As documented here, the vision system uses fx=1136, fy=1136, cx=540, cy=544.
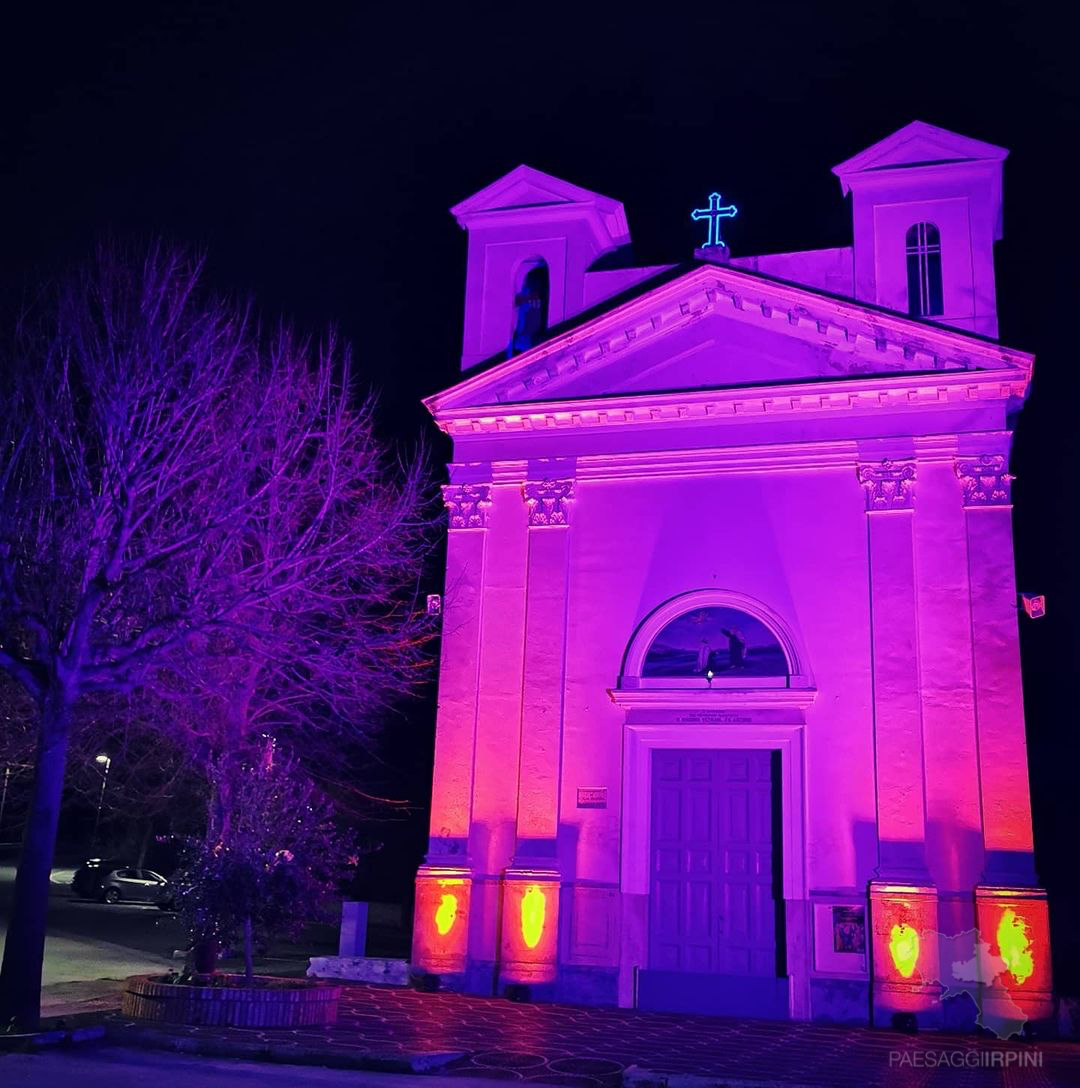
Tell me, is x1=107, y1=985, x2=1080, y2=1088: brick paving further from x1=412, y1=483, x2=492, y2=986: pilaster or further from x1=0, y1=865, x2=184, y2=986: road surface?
x1=0, y1=865, x2=184, y2=986: road surface

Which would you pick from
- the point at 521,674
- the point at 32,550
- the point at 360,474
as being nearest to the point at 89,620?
the point at 32,550

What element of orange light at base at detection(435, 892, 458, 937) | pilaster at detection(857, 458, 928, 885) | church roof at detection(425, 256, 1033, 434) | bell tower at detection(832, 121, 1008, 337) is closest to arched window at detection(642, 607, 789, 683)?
pilaster at detection(857, 458, 928, 885)

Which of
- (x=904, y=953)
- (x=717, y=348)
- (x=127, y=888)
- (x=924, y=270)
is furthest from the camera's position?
(x=127, y=888)

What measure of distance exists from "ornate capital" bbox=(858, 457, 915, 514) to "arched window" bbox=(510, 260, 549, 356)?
19.4ft

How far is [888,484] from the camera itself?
16.3 metres

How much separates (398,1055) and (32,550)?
6.93 metres

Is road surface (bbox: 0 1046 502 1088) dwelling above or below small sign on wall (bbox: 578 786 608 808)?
below

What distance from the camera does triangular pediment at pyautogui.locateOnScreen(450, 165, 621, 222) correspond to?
62.6ft

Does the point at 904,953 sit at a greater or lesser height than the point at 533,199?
lesser

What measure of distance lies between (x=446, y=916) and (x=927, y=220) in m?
12.7

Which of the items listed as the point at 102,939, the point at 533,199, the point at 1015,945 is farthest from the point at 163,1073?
the point at 533,199

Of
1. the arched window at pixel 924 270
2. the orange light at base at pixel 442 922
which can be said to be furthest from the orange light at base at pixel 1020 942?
the arched window at pixel 924 270

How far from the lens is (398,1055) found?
9.87 metres

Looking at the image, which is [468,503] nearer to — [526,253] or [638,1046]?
[526,253]
